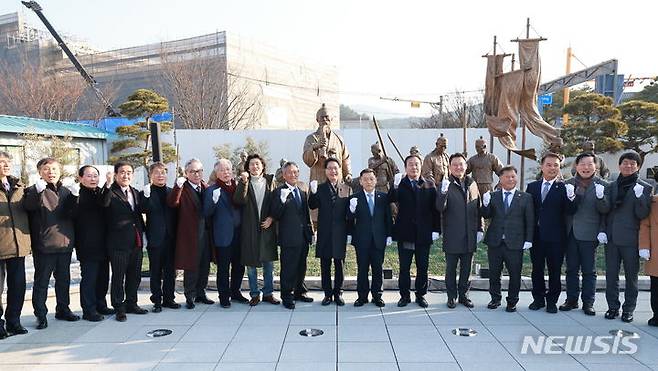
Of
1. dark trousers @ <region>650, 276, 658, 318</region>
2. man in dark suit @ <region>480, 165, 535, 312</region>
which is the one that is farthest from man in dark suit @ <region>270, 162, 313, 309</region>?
dark trousers @ <region>650, 276, 658, 318</region>

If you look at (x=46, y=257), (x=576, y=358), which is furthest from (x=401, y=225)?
(x=46, y=257)

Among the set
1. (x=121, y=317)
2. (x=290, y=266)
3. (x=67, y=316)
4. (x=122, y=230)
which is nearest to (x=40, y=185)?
(x=122, y=230)

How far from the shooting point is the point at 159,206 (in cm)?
468

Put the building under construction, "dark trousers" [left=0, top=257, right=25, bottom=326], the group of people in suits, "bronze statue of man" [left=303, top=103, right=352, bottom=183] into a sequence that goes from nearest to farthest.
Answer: "dark trousers" [left=0, top=257, right=25, bottom=326] → the group of people in suits → "bronze statue of man" [left=303, top=103, right=352, bottom=183] → the building under construction

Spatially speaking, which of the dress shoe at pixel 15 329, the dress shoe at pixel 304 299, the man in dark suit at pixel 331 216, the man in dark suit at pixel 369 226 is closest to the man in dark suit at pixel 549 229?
the man in dark suit at pixel 369 226

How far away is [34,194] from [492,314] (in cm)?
447

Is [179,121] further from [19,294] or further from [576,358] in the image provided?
[576,358]

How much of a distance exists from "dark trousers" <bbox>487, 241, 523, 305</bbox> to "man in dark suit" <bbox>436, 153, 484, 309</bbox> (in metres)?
0.23

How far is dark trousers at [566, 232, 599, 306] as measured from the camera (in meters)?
4.51

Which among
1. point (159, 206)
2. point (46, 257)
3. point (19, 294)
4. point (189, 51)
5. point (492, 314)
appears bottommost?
point (492, 314)

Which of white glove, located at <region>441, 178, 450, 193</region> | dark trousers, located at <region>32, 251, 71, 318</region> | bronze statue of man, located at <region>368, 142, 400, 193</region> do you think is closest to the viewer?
dark trousers, located at <region>32, 251, 71, 318</region>

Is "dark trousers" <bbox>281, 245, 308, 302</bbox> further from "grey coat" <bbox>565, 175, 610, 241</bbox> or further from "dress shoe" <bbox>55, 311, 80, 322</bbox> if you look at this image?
"grey coat" <bbox>565, 175, 610, 241</bbox>

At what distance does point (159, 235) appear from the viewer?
15.2ft

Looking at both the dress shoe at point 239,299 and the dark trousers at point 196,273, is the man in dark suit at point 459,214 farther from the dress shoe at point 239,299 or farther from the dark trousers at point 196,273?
the dark trousers at point 196,273
